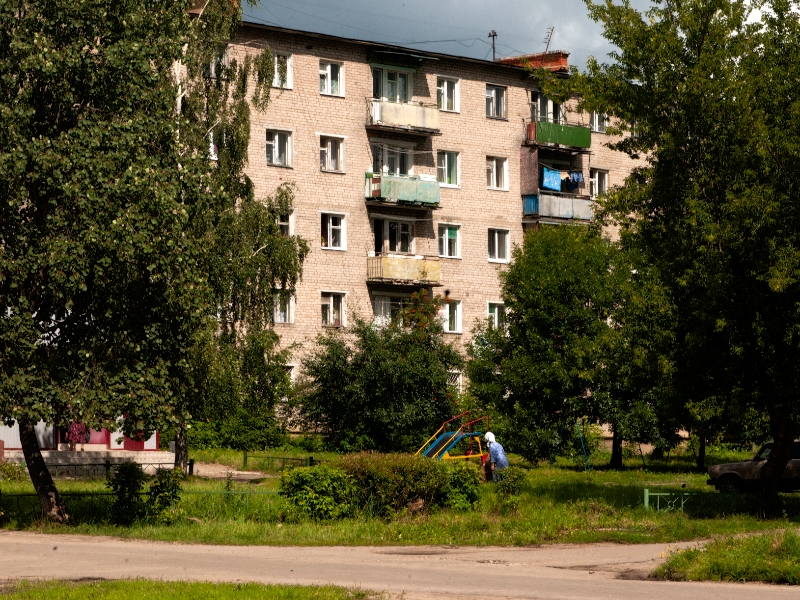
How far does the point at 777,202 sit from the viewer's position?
2209cm

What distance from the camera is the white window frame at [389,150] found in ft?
161

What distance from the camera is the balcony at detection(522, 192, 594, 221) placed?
2057 inches

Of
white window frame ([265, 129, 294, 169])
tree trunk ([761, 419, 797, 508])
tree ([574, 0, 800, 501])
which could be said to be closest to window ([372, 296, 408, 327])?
white window frame ([265, 129, 294, 169])

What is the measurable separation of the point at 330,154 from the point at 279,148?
7.53 feet

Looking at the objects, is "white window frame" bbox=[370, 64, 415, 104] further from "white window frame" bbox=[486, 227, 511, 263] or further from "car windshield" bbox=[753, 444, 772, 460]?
"car windshield" bbox=[753, 444, 772, 460]

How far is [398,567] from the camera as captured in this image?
1559 cm

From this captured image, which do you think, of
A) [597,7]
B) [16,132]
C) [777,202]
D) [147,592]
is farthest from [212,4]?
[147,592]

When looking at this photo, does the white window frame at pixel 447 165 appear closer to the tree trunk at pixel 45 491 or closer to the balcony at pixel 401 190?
the balcony at pixel 401 190

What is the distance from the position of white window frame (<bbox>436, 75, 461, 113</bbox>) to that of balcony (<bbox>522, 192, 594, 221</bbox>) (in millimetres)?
5199

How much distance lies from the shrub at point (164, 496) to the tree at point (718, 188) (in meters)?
10.2

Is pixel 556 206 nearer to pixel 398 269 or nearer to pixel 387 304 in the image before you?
pixel 398 269

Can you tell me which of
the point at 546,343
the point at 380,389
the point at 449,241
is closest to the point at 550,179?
the point at 449,241

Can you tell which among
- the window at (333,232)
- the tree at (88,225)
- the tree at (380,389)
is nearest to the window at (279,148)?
the window at (333,232)

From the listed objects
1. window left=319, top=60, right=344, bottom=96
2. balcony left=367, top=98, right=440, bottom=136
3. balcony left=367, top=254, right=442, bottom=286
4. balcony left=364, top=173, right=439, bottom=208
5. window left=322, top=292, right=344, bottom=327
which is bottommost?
window left=322, top=292, right=344, bottom=327
